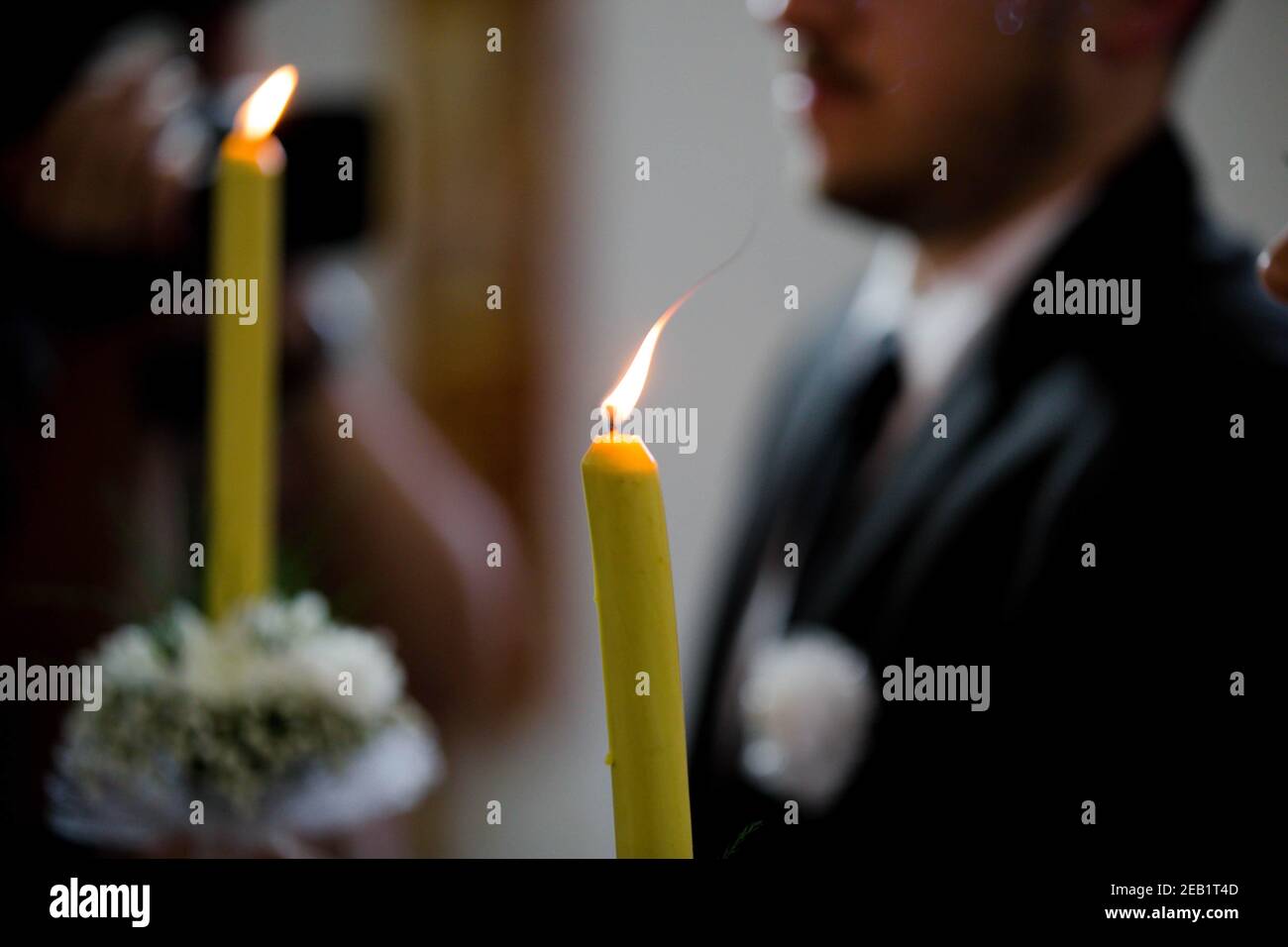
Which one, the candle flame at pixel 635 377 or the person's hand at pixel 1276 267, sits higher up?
the person's hand at pixel 1276 267

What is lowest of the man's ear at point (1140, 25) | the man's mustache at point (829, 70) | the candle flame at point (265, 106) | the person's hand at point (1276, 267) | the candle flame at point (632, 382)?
the candle flame at point (632, 382)

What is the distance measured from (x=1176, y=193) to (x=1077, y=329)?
88 millimetres

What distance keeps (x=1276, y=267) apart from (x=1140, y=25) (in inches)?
16.3

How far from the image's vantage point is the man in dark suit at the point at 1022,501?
0.55 metres

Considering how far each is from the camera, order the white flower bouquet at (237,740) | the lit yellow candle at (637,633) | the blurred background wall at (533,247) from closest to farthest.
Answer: the lit yellow candle at (637,633) → the white flower bouquet at (237,740) → the blurred background wall at (533,247)

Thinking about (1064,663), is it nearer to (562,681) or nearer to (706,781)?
(706,781)

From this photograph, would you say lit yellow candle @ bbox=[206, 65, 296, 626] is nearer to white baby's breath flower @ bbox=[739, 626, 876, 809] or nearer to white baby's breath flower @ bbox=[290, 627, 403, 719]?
white baby's breath flower @ bbox=[290, 627, 403, 719]

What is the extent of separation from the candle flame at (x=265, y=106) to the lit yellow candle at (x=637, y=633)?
26 cm

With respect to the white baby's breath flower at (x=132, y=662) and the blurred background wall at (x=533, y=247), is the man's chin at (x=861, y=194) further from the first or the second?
the blurred background wall at (x=533, y=247)

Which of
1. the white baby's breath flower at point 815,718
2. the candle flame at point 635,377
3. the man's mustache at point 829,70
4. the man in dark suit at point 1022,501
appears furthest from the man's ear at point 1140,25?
the candle flame at point 635,377

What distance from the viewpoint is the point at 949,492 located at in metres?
0.61

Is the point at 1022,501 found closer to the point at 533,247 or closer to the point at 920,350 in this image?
the point at 920,350

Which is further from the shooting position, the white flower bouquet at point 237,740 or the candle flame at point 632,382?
the white flower bouquet at point 237,740
